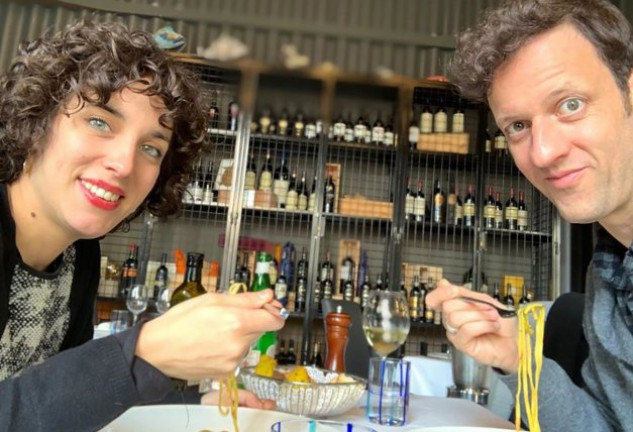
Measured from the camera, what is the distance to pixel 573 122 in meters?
0.72

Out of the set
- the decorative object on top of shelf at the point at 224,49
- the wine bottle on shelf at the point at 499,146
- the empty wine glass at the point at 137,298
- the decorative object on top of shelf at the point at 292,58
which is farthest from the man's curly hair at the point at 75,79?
the wine bottle on shelf at the point at 499,146

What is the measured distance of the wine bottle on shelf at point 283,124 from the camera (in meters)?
3.14

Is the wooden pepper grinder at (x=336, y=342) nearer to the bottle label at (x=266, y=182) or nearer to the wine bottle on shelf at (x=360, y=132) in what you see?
the bottle label at (x=266, y=182)

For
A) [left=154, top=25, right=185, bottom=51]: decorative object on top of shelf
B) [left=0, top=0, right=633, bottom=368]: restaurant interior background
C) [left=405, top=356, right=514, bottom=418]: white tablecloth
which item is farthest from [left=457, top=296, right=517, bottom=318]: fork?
[left=154, top=25, right=185, bottom=51]: decorative object on top of shelf

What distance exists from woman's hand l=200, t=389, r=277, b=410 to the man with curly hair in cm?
28

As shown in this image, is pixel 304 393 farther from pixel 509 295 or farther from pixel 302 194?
pixel 509 295

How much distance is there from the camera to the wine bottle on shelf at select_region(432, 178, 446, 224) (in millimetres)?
3120

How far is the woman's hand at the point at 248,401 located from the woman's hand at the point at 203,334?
26 centimetres

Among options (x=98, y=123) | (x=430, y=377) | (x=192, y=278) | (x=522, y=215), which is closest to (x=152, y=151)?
(x=98, y=123)

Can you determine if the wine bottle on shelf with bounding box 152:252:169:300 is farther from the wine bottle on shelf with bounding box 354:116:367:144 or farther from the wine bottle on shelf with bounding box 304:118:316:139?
the wine bottle on shelf with bounding box 354:116:367:144

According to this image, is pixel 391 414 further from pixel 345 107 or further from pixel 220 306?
pixel 345 107

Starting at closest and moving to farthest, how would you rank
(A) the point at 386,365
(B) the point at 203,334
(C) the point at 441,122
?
1. (B) the point at 203,334
2. (A) the point at 386,365
3. (C) the point at 441,122

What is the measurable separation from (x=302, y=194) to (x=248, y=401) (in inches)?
95.8

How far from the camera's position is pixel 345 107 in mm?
3279
